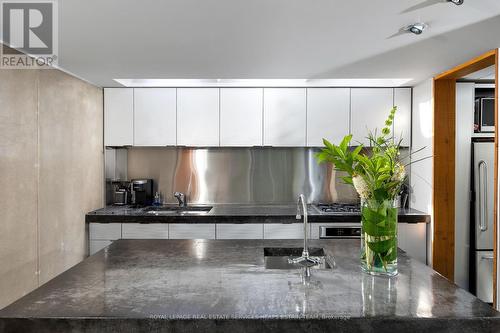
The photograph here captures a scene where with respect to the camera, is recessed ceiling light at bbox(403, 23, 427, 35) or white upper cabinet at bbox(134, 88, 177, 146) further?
white upper cabinet at bbox(134, 88, 177, 146)

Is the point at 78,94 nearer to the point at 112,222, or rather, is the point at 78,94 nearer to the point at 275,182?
the point at 112,222

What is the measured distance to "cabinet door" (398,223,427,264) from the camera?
152 inches

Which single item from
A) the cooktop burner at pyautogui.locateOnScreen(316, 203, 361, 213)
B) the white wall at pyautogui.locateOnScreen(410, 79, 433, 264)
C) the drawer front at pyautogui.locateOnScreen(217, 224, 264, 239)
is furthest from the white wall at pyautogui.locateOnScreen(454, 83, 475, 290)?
the drawer front at pyautogui.locateOnScreen(217, 224, 264, 239)

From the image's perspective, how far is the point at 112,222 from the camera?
3896 mm

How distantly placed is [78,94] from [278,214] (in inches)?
93.8

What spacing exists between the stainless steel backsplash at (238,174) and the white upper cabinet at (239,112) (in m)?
0.40

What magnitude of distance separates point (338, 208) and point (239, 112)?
5.21 feet

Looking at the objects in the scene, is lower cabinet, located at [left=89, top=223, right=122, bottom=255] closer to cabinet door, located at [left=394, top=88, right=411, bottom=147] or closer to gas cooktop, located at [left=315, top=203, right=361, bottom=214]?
gas cooktop, located at [left=315, top=203, right=361, bottom=214]

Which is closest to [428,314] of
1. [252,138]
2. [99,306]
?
[99,306]

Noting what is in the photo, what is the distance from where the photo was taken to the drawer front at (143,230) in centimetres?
387

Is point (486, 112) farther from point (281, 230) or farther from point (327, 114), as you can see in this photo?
point (281, 230)

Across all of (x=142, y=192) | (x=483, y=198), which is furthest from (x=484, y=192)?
(x=142, y=192)

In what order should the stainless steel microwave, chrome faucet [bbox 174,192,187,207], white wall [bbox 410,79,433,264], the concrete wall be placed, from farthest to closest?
chrome faucet [bbox 174,192,187,207], white wall [bbox 410,79,433,264], the stainless steel microwave, the concrete wall

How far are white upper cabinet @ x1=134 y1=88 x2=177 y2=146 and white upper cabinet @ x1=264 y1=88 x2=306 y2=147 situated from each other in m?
1.08
